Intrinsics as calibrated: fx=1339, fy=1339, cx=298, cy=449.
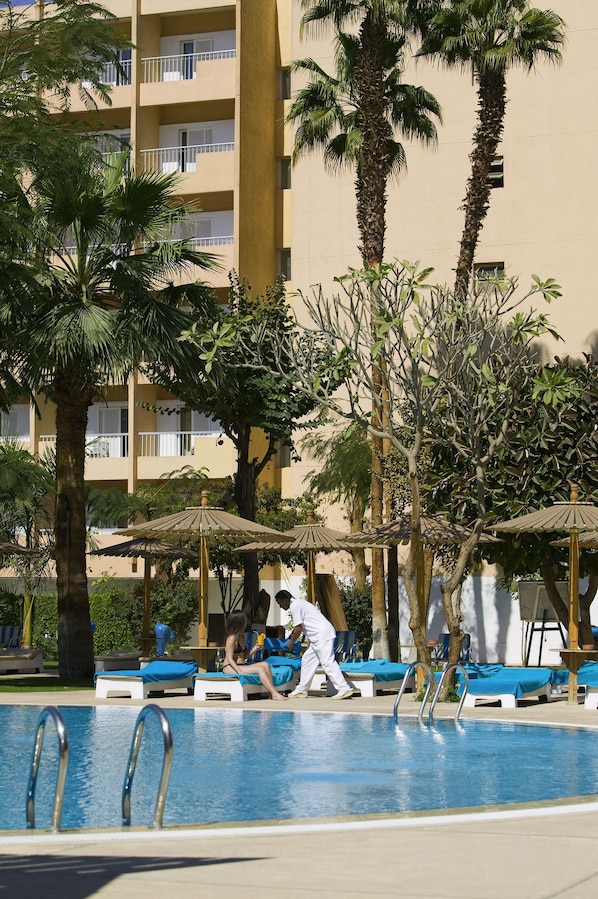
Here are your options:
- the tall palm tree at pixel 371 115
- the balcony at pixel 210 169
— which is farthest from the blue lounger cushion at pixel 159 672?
the balcony at pixel 210 169

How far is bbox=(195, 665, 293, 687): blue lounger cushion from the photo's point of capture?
20172mm

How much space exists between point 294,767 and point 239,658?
8.47 metres

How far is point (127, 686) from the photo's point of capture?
67.7 ft

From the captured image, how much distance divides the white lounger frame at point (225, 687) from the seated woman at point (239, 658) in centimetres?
15

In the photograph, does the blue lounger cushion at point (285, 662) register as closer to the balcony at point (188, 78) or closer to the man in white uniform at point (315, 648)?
the man in white uniform at point (315, 648)

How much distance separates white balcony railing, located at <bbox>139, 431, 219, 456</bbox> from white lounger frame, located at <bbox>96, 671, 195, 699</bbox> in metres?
21.8

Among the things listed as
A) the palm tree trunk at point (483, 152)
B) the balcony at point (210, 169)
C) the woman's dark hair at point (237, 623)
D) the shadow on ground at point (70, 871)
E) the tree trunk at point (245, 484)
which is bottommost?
the shadow on ground at point (70, 871)

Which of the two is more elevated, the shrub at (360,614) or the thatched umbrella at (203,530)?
the thatched umbrella at (203,530)

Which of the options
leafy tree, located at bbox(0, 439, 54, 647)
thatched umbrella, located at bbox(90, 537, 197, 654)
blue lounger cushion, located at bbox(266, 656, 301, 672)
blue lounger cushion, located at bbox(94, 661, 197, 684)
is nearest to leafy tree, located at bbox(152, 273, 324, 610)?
thatched umbrella, located at bbox(90, 537, 197, 654)

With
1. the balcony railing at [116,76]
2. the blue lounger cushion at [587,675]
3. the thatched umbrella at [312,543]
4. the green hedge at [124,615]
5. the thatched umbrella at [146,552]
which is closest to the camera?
the blue lounger cushion at [587,675]

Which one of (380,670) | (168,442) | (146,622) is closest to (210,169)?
(168,442)

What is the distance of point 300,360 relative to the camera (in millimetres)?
21984

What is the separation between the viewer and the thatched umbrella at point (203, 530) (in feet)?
75.3

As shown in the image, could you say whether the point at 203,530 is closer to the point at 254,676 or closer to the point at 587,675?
the point at 254,676
